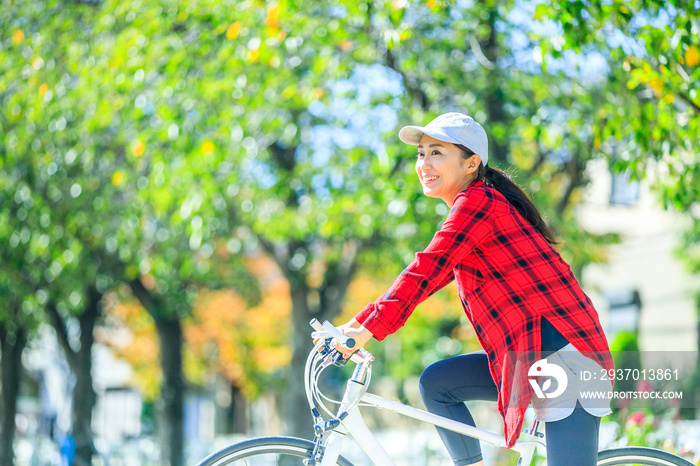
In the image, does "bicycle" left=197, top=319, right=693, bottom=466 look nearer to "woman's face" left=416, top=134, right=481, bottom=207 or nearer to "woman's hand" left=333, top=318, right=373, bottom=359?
"woman's hand" left=333, top=318, right=373, bottom=359

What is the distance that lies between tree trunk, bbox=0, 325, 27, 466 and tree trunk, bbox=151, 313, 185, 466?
3.00 meters

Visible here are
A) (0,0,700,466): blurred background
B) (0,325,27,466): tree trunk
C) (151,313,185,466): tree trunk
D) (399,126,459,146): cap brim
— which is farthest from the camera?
(0,325,27,466): tree trunk

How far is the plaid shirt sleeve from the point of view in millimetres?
2719

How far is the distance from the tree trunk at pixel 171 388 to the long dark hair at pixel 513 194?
10234 mm

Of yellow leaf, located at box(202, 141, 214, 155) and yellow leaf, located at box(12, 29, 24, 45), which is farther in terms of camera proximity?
yellow leaf, located at box(202, 141, 214, 155)

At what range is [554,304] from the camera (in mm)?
2820

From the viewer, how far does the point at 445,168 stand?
9.91ft

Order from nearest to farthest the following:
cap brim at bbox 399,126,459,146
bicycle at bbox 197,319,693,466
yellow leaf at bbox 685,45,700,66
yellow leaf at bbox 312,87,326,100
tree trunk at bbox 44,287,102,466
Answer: bicycle at bbox 197,319,693,466 → cap brim at bbox 399,126,459,146 → yellow leaf at bbox 685,45,700,66 → yellow leaf at bbox 312,87,326,100 → tree trunk at bbox 44,287,102,466

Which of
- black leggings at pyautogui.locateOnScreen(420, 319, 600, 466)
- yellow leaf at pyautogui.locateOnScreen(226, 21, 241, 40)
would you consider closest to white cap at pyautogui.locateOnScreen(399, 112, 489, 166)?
black leggings at pyautogui.locateOnScreen(420, 319, 600, 466)

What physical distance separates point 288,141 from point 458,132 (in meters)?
6.61

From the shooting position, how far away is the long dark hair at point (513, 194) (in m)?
3.00

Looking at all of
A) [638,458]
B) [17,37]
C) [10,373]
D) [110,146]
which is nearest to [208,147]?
[17,37]

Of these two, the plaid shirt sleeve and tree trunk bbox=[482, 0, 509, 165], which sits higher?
tree trunk bbox=[482, 0, 509, 165]

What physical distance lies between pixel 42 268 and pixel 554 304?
1110cm
